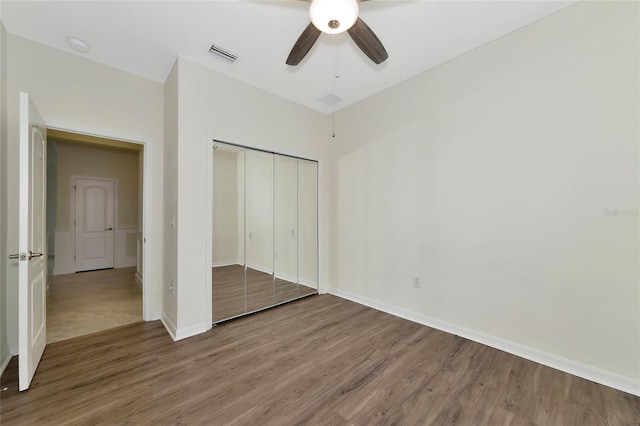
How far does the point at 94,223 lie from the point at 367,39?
695 centimetres

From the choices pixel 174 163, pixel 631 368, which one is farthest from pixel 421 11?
pixel 631 368

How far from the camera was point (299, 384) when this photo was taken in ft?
6.23

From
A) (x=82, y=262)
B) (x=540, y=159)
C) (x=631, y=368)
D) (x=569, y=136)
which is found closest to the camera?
(x=631, y=368)

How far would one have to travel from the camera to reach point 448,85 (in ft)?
9.02

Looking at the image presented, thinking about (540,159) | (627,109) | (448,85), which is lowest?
(540,159)

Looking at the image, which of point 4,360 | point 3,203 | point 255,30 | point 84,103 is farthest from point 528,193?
point 4,360

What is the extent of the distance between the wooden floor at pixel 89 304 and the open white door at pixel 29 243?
0.60 metres

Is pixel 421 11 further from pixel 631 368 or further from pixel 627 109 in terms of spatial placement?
pixel 631 368

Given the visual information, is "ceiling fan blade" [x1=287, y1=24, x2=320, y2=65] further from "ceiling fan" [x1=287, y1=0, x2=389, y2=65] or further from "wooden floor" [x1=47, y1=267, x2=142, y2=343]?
"wooden floor" [x1=47, y1=267, x2=142, y2=343]

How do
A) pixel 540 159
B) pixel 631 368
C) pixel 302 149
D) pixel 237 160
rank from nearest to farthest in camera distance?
pixel 631 368 < pixel 540 159 < pixel 237 160 < pixel 302 149

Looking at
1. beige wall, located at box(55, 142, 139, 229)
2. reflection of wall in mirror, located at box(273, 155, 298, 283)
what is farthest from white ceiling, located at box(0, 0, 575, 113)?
beige wall, located at box(55, 142, 139, 229)

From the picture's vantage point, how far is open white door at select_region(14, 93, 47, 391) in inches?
68.9

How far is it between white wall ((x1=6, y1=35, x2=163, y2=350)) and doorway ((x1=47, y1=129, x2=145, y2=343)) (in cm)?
149

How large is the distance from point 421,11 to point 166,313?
3970 millimetres
